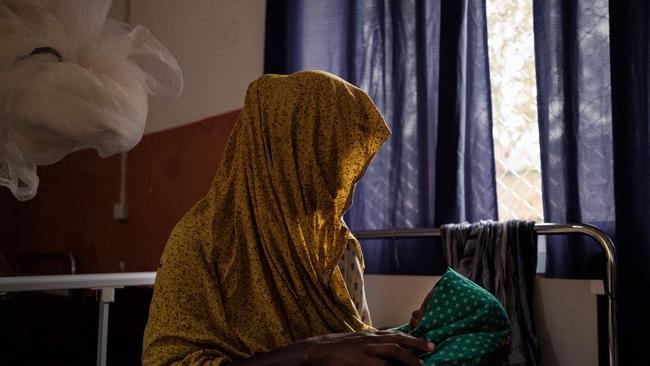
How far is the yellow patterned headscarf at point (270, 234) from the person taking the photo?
55.9 inches

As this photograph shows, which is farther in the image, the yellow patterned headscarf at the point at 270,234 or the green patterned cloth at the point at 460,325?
the yellow patterned headscarf at the point at 270,234

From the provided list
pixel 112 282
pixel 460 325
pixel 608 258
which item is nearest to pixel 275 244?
pixel 460 325

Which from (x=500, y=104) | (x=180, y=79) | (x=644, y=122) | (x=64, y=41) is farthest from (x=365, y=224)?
(x=64, y=41)

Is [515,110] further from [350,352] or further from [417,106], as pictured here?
[350,352]

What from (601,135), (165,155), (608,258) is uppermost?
(165,155)

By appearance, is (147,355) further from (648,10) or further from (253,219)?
(648,10)

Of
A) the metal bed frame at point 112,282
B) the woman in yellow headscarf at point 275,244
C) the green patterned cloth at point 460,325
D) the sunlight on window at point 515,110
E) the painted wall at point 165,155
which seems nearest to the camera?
the green patterned cloth at point 460,325

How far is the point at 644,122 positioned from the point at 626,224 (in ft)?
1.08

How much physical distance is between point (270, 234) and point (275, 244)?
3cm

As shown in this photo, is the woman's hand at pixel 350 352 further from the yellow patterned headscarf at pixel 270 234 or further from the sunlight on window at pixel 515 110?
the sunlight on window at pixel 515 110

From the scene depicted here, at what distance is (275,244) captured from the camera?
60.1 inches

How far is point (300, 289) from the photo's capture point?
1535 millimetres

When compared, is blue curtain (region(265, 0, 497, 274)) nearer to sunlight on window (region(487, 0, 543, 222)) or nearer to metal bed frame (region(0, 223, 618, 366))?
sunlight on window (region(487, 0, 543, 222))

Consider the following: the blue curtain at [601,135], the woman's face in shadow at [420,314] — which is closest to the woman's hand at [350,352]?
the woman's face in shadow at [420,314]
